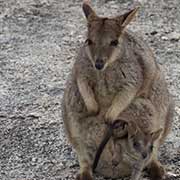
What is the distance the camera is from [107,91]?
505cm

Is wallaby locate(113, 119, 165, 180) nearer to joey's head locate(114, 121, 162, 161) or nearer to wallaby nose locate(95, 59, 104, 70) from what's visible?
joey's head locate(114, 121, 162, 161)

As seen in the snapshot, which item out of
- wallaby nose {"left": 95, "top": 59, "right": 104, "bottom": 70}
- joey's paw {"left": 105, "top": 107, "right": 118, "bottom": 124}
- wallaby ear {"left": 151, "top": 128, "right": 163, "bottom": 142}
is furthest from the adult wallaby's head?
wallaby ear {"left": 151, "top": 128, "right": 163, "bottom": 142}

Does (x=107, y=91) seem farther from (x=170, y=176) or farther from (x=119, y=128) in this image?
(x=170, y=176)

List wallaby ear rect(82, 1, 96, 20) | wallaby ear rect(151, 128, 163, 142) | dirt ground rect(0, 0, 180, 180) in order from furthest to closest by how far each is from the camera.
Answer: dirt ground rect(0, 0, 180, 180) → wallaby ear rect(82, 1, 96, 20) → wallaby ear rect(151, 128, 163, 142)

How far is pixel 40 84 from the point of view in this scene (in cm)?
707

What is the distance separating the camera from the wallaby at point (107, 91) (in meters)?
4.96

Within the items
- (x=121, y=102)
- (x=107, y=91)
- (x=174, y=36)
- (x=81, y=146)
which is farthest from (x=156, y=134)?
(x=174, y=36)

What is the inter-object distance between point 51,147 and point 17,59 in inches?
Answer: 85.8

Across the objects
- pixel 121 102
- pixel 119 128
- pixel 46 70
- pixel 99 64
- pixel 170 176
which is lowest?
pixel 46 70

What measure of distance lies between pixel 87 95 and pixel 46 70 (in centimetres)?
241

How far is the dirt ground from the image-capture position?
5598 mm

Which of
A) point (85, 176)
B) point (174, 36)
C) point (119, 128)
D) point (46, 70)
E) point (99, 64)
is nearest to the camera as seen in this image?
point (99, 64)

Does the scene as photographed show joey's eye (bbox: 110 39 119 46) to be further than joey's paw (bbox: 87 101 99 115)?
No

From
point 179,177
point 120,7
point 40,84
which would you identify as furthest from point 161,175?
point 120,7
